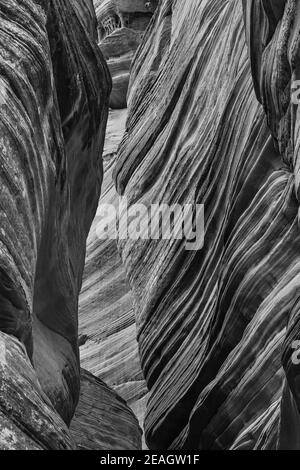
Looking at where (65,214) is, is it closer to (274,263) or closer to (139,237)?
(274,263)

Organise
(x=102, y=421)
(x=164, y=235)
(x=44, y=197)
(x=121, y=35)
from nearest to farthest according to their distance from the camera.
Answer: (x=44, y=197), (x=102, y=421), (x=164, y=235), (x=121, y=35)

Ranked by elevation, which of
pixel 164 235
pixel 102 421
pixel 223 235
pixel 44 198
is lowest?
pixel 102 421

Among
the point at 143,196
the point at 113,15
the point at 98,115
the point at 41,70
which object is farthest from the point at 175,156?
the point at 113,15

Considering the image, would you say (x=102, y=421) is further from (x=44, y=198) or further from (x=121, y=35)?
(x=121, y=35)

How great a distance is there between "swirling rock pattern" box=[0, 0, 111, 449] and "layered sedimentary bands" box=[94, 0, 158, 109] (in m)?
9.01

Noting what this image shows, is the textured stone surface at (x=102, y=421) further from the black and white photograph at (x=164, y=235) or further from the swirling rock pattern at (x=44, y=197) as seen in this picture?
the swirling rock pattern at (x=44, y=197)

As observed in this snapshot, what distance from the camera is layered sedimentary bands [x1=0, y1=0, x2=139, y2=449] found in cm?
729

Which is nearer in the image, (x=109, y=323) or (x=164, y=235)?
(x=164, y=235)

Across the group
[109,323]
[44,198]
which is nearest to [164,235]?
[109,323]

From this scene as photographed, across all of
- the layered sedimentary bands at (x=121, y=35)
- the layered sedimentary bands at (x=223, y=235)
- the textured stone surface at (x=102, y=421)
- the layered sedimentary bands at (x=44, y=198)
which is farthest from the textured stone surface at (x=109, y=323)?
the layered sedimentary bands at (x=121, y=35)

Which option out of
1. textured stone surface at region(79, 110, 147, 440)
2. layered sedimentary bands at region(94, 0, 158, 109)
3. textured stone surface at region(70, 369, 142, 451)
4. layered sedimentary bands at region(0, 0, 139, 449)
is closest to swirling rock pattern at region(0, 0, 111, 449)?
layered sedimentary bands at region(0, 0, 139, 449)

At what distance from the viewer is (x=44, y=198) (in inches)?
385

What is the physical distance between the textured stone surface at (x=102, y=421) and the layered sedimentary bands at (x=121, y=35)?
1101 centimetres

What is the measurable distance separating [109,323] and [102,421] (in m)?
4.49
